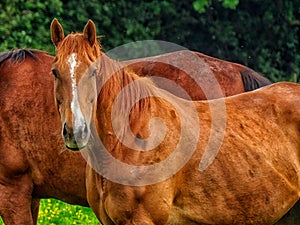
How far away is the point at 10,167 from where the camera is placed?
614cm

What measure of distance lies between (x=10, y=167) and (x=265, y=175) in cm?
205

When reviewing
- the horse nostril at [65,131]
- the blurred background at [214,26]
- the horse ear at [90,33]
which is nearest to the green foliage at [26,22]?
the blurred background at [214,26]

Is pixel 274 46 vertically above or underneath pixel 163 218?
underneath

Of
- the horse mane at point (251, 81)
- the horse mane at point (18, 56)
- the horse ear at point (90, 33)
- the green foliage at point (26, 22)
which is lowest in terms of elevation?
the green foliage at point (26, 22)

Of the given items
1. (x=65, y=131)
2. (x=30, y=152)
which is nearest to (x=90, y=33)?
(x=65, y=131)

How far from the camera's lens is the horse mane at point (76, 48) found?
15.3 ft

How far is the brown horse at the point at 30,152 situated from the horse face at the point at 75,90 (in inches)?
58.3

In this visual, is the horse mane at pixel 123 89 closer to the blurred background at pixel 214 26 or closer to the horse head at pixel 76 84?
the horse head at pixel 76 84

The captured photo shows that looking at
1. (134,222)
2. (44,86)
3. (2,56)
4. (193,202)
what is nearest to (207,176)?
(193,202)

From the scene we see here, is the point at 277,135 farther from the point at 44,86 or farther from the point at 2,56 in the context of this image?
the point at 2,56

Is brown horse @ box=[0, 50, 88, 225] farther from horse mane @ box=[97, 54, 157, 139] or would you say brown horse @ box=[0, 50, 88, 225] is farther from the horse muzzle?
the horse muzzle

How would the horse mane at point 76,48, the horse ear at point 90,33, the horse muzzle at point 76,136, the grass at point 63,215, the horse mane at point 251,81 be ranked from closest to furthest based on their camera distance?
the horse muzzle at point 76,136
the horse mane at point 76,48
the horse ear at point 90,33
the horse mane at point 251,81
the grass at point 63,215

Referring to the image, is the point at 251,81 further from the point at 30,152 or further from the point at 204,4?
the point at 204,4

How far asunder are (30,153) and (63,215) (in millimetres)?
1594
